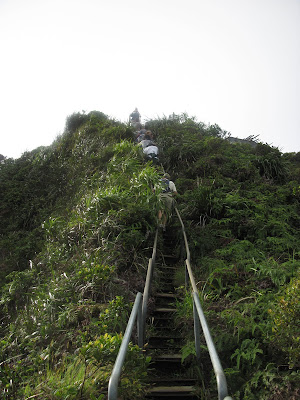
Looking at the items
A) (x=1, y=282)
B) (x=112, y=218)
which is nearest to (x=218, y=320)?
(x=112, y=218)

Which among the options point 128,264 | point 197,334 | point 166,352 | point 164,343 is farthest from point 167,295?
point 197,334

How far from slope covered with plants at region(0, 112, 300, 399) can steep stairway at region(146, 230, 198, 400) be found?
0.21 metres

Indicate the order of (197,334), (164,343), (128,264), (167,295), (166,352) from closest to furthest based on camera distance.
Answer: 1. (197,334)
2. (166,352)
3. (164,343)
4. (167,295)
5. (128,264)

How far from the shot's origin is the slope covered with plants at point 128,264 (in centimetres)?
295

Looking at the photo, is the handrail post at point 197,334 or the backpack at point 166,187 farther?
the backpack at point 166,187

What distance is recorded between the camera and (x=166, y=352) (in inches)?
151

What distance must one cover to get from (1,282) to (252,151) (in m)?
9.83

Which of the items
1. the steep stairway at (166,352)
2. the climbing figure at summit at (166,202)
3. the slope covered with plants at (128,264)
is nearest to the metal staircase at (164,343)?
the steep stairway at (166,352)

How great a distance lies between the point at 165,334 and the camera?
4.19m

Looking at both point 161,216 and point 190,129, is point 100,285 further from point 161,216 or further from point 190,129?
point 190,129

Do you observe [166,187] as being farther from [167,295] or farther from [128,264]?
[167,295]

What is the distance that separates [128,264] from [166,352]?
5.35ft

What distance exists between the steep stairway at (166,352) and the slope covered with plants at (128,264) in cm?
21

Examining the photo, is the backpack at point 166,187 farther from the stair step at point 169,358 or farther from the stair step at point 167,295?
the stair step at point 169,358
